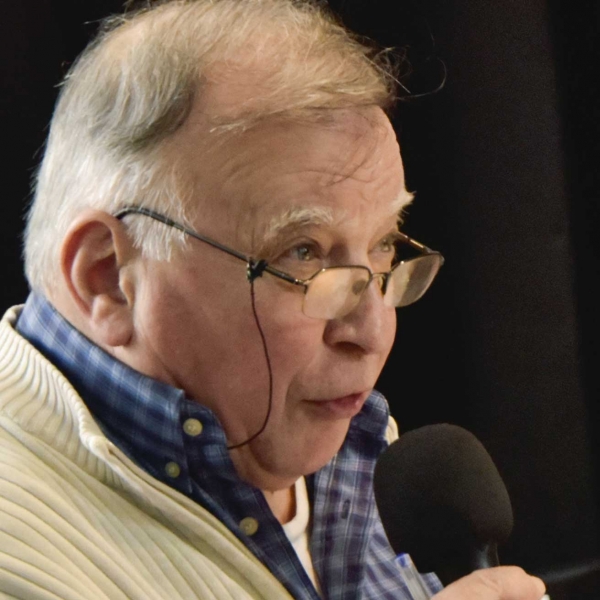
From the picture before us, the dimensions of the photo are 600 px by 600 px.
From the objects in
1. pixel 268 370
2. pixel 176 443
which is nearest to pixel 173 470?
pixel 176 443

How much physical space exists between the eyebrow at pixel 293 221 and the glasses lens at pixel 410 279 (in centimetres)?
16

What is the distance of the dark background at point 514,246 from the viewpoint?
2.18 m

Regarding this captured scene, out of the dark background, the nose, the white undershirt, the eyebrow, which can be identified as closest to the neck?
the white undershirt

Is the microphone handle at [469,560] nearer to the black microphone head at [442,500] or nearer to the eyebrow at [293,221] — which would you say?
the black microphone head at [442,500]

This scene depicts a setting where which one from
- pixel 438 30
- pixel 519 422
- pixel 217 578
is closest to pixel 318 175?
pixel 217 578

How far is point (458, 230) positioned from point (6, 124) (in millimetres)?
1045

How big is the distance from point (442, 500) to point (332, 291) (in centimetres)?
30

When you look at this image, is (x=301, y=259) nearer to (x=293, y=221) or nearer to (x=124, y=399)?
(x=293, y=221)

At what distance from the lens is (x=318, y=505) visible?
4.79 ft

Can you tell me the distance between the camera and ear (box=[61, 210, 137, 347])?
1.26m

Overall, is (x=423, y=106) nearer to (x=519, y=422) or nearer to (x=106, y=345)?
(x=519, y=422)

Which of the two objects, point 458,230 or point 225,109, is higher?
point 225,109

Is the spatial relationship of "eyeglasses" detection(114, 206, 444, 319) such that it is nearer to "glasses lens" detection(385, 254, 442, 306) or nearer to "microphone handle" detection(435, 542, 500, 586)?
"glasses lens" detection(385, 254, 442, 306)

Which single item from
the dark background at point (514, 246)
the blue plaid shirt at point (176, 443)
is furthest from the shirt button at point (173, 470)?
the dark background at point (514, 246)
